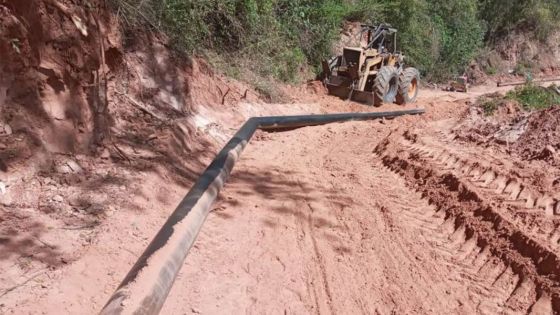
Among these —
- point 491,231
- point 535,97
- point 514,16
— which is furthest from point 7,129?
point 514,16

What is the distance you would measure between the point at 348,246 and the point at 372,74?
9.57 meters

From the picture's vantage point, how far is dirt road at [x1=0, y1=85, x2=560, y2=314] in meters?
3.29

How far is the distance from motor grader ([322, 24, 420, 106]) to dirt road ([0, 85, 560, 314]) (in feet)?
21.3

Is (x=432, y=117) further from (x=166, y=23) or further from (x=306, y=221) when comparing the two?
(x=306, y=221)

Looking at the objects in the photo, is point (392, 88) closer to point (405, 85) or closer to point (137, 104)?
point (405, 85)

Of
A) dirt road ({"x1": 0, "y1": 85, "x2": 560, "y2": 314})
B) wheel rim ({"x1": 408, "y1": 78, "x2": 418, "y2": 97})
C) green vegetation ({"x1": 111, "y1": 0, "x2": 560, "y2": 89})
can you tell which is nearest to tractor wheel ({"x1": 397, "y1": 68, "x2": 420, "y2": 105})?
wheel rim ({"x1": 408, "y1": 78, "x2": 418, "y2": 97})

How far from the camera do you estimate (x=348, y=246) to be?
4121 millimetres

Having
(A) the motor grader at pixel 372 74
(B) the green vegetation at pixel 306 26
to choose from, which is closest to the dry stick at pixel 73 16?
(B) the green vegetation at pixel 306 26

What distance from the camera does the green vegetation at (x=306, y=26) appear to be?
8928mm

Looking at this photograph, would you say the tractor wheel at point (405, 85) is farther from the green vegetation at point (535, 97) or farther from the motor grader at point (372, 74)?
the green vegetation at point (535, 97)

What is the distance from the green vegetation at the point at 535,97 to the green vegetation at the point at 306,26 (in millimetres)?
5801

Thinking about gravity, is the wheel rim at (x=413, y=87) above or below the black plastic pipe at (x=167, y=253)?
above

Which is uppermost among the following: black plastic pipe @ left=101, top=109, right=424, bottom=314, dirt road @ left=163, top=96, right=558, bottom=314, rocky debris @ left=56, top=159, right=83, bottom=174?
rocky debris @ left=56, top=159, right=83, bottom=174

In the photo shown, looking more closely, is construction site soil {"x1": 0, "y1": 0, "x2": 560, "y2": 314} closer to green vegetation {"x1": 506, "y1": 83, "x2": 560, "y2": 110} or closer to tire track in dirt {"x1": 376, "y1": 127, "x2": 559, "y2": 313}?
tire track in dirt {"x1": 376, "y1": 127, "x2": 559, "y2": 313}
